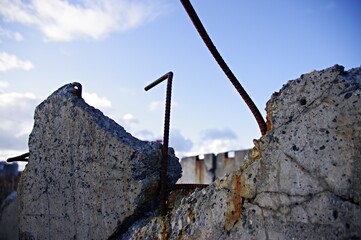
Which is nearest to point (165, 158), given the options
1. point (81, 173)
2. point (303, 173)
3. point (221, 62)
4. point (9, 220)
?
point (81, 173)

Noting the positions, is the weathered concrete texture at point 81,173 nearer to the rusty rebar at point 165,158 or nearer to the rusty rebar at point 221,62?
the rusty rebar at point 165,158

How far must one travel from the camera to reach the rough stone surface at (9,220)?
359 cm

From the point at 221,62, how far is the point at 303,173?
0.54 metres

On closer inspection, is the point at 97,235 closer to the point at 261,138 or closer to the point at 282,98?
the point at 261,138

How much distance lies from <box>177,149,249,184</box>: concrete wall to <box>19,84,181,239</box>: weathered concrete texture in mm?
4592

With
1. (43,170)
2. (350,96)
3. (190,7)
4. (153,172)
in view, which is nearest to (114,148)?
(153,172)

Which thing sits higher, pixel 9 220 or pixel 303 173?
pixel 303 173

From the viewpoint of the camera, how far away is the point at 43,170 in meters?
2.28

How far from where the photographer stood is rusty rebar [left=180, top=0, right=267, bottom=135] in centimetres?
141

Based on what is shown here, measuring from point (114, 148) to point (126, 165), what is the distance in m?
0.12

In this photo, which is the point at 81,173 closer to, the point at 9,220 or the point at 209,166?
the point at 9,220

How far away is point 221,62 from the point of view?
148 centimetres

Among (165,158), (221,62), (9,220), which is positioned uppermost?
(221,62)

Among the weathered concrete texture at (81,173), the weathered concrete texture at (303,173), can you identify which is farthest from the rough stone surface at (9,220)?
the weathered concrete texture at (303,173)
